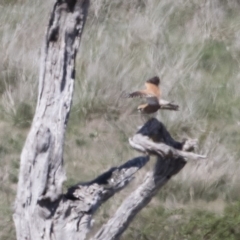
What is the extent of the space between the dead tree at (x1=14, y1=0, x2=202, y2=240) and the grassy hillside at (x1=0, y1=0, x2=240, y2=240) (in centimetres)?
259

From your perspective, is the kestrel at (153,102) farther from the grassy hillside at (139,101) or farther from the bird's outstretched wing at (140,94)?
the grassy hillside at (139,101)

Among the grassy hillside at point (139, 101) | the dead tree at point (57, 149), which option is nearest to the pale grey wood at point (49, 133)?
the dead tree at point (57, 149)

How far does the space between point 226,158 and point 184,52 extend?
63.7 inches

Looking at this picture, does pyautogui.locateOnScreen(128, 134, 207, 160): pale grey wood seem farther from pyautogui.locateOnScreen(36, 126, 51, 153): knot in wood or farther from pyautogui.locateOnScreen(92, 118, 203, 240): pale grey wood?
pyautogui.locateOnScreen(36, 126, 51, 153): knot in wood

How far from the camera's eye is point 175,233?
6547 millimetres

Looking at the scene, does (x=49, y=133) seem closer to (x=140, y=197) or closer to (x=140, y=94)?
(x=140, y=94)

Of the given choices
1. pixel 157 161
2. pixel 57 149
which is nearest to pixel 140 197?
pixel 157 161

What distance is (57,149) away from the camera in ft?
12.7

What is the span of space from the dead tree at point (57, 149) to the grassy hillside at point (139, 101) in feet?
8.51

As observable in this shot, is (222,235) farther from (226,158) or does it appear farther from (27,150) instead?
(27,150)

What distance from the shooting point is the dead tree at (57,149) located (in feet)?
12.5

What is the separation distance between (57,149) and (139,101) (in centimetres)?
414

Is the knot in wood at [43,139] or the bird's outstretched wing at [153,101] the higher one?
the bird's outstretched wing at [153,101]

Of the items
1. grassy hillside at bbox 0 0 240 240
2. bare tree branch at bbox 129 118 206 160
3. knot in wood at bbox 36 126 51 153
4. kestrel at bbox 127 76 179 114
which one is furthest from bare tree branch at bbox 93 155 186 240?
grassy hillside at bbox 0 0 240 240
